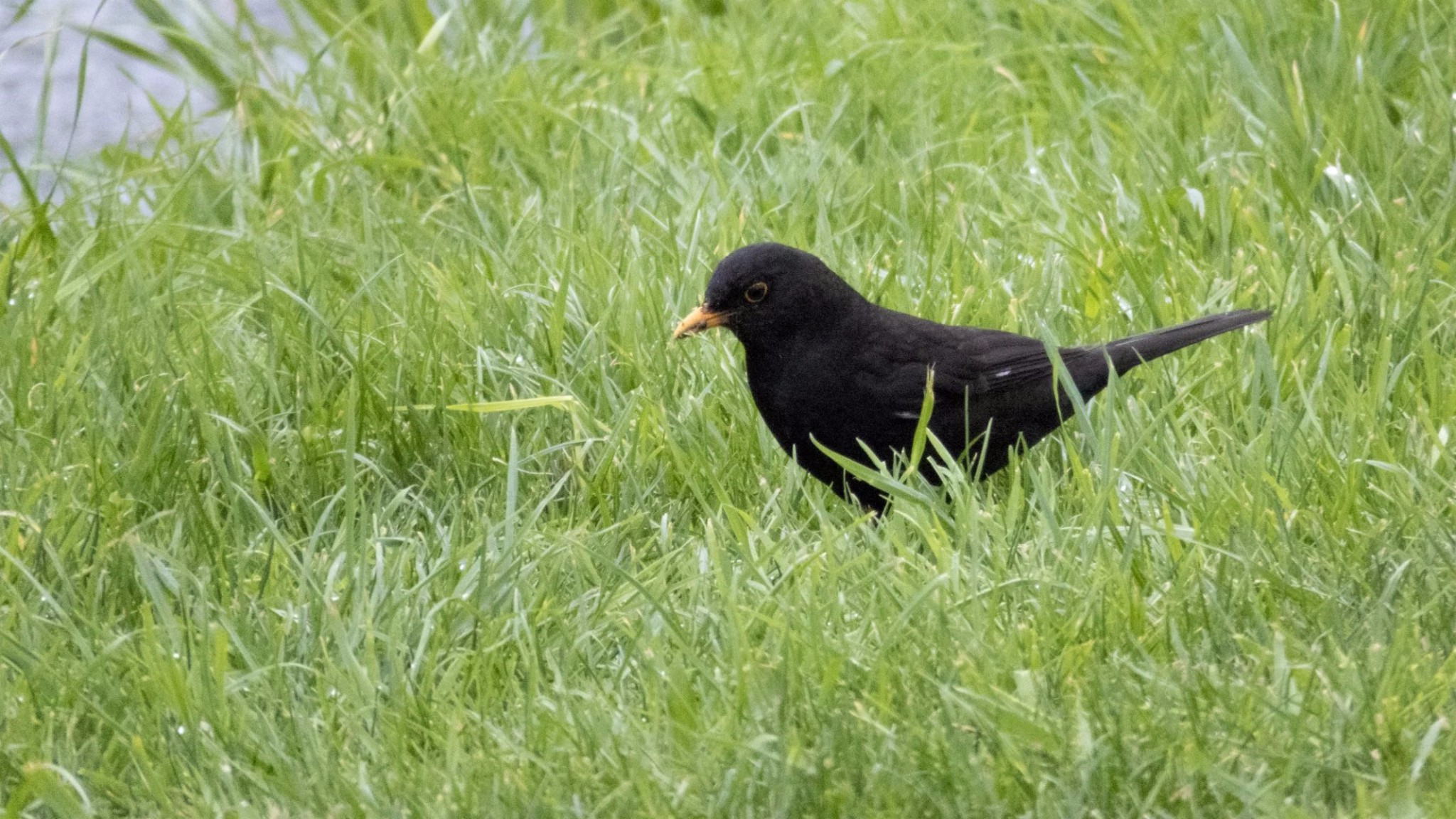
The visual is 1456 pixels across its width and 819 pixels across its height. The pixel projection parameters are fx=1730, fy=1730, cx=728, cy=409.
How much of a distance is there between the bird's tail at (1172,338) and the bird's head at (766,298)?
Answer: 2.04 feet

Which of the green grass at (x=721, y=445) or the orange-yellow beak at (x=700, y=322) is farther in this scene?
the orange-yellow beak at (x=700, y=322)

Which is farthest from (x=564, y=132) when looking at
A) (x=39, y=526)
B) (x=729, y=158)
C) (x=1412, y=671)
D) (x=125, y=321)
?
(x=1412, y=671)

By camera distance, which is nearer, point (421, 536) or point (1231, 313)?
point (421, 536)

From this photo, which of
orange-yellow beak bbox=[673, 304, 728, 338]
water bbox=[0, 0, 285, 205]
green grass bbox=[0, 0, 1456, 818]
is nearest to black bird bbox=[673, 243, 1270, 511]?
orange-yellow beak bbox=[673, 304, 728, 338]

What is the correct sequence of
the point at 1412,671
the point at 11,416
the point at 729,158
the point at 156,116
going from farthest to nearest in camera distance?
the point at 156,116 < the point at 729,158 < the point at 11,416 < the point at 1412,671

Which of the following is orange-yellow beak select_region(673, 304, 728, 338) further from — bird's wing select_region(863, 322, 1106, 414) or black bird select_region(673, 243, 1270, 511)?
bird's wing select_region(863, 322, 1106, 414)

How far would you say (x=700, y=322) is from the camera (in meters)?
3.84

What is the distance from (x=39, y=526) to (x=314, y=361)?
0.80 meters

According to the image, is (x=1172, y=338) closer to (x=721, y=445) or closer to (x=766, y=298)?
(x=766, y=298)

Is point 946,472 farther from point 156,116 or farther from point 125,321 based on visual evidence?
point 156,116

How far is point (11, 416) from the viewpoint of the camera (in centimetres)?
378

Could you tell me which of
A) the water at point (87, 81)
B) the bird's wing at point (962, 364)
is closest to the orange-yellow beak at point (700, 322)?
the bird's wing at point (962, 364)

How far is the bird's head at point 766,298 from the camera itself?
383 cm

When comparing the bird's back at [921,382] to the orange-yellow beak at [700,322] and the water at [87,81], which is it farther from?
the water at [87,81]
